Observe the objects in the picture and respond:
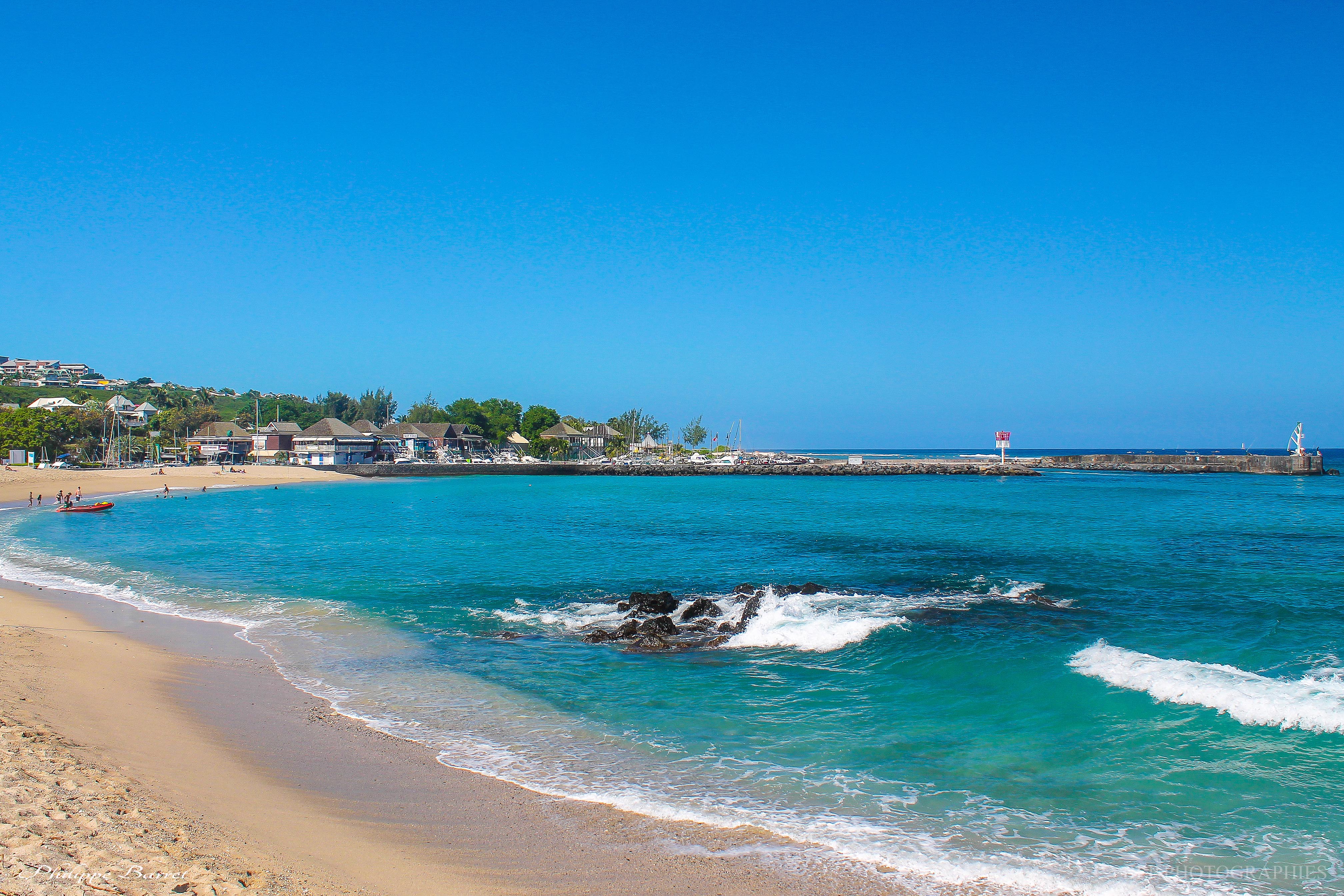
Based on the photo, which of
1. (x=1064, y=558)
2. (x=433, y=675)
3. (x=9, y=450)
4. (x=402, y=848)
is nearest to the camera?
(x=402, y=848)

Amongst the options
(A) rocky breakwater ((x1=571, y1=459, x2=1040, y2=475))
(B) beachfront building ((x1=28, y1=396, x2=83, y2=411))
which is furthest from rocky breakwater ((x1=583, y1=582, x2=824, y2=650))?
(B) beachfront building ((x1=28, y1=396, x2=83, y2=411))

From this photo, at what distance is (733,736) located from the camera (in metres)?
9.66

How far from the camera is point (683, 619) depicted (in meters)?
16.6

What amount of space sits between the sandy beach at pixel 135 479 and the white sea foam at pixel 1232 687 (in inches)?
2380

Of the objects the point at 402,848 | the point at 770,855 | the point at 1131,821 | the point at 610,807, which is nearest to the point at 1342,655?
the point at 1131,821

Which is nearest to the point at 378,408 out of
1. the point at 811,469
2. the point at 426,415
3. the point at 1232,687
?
the point at 426,415

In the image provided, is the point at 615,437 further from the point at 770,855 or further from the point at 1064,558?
the point at 770,855

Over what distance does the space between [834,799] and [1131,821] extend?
9.61 ft

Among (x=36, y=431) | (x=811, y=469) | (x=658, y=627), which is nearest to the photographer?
(x=658, y=627)

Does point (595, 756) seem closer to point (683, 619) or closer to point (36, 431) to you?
point (683, 619)

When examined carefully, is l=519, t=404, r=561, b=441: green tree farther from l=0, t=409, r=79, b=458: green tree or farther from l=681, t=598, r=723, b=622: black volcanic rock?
l=681, t=598, r=723, b=622: black volcanic rock

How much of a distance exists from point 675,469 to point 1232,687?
3549 inches

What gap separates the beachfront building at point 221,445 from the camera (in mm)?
97250

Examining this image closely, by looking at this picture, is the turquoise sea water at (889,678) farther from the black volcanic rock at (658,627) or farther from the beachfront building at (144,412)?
the beachfront building at (144,412)
